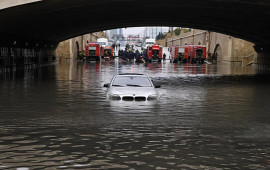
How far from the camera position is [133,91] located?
14.9 m

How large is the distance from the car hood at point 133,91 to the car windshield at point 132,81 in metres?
0.51

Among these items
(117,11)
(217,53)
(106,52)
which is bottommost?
(217,53)

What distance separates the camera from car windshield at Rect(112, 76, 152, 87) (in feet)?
52.2

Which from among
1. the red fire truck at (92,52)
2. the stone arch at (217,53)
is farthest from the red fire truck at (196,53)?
the red fire truck at (92,52)

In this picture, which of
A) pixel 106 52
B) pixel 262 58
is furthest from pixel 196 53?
pixel 106 52

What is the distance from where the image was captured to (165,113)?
12.8 meters

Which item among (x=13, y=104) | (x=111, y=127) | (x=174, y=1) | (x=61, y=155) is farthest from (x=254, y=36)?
(x=61, y=155)

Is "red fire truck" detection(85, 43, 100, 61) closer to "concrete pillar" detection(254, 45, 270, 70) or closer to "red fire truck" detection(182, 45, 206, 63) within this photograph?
"red fire truck" detection(182, 45, 206, 63)

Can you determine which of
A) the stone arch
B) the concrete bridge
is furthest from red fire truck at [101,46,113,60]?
the concrete bridge

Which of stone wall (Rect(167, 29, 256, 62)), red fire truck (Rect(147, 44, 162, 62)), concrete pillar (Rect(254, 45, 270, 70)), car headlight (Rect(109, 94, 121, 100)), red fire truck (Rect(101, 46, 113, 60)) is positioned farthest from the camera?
red fire truck (Rect(101, 46, 113, 60))

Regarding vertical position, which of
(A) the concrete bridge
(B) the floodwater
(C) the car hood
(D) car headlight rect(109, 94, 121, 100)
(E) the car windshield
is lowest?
(B) the floodwater

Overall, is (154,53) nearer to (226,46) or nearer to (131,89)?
(226,46)

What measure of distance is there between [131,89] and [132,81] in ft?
3.83

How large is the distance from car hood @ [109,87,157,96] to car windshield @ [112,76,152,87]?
511 mm
